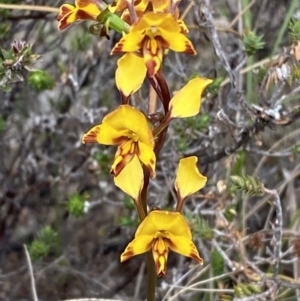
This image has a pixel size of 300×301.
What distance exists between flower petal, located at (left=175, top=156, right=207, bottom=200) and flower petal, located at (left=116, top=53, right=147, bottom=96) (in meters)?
0.13

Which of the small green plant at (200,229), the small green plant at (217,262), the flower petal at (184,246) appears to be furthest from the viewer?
the small green plant at (217,262)

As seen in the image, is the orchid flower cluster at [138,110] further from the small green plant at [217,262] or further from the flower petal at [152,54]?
the small green plant at [217,262]

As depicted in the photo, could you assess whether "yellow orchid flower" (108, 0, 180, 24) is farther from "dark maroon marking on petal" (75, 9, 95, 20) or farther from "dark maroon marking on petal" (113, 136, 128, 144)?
"dark maroon marking on petal" (113, 136, 128, 144)

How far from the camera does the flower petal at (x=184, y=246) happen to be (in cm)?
82

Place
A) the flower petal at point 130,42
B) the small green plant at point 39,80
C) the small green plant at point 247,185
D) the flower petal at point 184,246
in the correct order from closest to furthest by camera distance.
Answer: the flower petal at point 130,42, the flower petal at point 184,246, the small green plant at point 247,185, the small green plant at point 39,80

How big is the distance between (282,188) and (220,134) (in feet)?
0.63

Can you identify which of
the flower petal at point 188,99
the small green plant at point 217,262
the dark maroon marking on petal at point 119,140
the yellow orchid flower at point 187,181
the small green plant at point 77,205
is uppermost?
the flower petal at point 188,99

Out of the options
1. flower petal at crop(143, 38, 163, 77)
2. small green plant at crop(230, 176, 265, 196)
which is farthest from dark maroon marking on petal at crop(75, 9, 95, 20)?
small green plant at crop(230, 176, 265, 196)

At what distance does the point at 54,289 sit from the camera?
1.78 meters

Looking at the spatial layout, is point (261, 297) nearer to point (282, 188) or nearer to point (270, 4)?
point (282, 188)

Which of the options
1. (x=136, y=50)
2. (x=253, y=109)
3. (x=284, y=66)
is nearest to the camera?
(x=136, y=50)

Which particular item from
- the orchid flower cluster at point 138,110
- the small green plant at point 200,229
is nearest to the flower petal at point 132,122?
the orchid flower cluster at point 138,110

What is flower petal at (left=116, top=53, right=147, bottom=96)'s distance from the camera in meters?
0.77

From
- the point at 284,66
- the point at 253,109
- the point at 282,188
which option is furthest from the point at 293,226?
the point at 284,66
